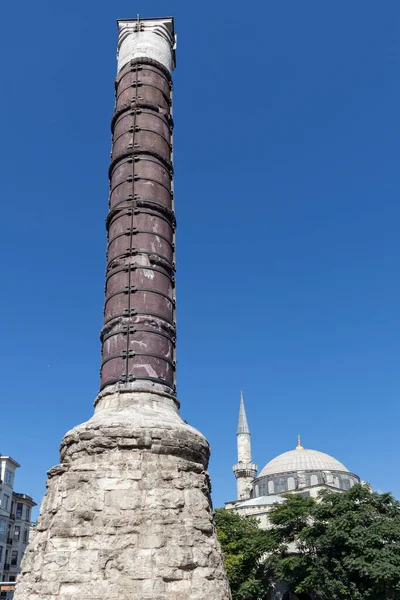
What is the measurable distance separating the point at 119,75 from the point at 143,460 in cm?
764

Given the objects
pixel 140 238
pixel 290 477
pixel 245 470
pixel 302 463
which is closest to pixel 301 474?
pixel 290 477

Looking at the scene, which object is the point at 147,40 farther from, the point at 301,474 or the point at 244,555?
the point at 301,474

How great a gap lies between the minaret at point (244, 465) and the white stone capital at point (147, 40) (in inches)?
1535

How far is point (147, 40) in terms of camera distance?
10.8 metres

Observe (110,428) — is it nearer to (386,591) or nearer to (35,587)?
(35,587)

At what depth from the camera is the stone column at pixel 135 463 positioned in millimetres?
6250

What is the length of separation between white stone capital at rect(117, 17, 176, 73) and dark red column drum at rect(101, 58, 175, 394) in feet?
0.98

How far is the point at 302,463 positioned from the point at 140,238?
3635 centimetres

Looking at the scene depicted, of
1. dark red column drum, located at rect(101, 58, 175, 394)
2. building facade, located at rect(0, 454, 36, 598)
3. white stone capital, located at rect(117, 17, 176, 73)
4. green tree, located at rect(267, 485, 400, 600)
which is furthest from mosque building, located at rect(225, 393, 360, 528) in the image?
white stone capital, located at rect(117, 17, 176, 73)

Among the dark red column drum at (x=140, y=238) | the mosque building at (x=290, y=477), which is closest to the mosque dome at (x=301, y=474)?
the mosque building at (x=290, y=477)

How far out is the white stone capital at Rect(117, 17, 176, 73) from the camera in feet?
35.0

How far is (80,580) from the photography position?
6109 millimetres

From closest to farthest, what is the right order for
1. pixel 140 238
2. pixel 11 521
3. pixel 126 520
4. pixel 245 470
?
pixel 126 520
pixel 140 238
pixel 11 521
pixel 245 470

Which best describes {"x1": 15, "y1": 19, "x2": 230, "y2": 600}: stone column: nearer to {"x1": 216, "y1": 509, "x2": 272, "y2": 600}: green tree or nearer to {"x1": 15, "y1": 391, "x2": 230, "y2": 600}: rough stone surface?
{"x1": 15, "y1": 391, "x2": 230, "y2": 600}: rough stone surface
